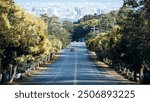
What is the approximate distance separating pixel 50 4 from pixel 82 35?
90.0 metres

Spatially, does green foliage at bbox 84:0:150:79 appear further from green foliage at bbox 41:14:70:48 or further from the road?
green foliage at bbox 41:14:70:48

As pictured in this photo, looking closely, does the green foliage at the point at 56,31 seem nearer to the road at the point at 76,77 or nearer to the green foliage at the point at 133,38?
the road at the point at 76,77

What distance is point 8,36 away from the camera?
31719mm

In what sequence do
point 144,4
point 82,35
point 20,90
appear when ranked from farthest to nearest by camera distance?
point 82,35, point 144,4, point 20,90

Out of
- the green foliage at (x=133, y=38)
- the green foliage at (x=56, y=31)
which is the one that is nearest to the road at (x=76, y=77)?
the green foliage at (x=133, y=38)

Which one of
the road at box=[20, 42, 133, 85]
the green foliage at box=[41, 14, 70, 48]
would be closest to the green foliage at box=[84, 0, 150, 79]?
the road at box=[20, 42, 133, 85]

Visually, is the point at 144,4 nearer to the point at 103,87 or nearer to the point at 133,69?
the point at 103,87

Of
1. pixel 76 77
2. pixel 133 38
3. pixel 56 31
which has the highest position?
pixel 133 38

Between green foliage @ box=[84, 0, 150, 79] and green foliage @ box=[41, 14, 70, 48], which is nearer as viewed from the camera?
green foliage @ box=[84, 0, 150, 79]

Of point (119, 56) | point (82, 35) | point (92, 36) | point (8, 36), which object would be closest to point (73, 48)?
point (92, 36)

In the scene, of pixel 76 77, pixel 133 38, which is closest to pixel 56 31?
pixel 76 77

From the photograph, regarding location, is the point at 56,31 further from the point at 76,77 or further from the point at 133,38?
the point at 133,38

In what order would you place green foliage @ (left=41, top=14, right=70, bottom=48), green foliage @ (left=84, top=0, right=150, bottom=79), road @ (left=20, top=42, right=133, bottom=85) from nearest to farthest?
green foliage @ (left=84, top=0, right=150, bottom=79) < road @ (left=20, top=42, right=133, bottom=85) < green foliage @ (left=41, top=14, right=70, bottom=48)

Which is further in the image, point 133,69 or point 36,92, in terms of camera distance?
point 133,69
